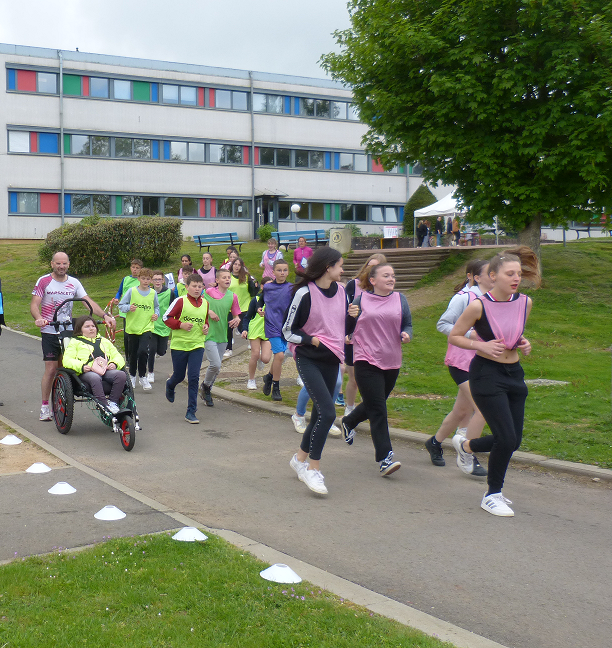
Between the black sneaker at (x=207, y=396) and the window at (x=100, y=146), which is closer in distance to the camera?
the black sneaker at (x=207, y=396)

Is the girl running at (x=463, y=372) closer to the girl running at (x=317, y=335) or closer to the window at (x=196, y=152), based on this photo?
the girl running at (x=317, y=335)

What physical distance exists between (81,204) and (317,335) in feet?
131

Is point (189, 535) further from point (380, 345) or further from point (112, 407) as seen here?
point (112, 407)

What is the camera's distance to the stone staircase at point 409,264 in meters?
A: 23.7

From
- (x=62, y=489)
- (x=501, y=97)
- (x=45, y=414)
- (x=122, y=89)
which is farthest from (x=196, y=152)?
(x=62, y=489)

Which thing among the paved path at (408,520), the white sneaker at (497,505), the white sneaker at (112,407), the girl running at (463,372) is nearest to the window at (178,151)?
the paved path at (408,520)

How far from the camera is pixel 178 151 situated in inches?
1812

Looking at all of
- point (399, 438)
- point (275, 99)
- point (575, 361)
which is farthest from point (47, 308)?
point (275, 99)

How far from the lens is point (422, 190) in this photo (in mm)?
44125

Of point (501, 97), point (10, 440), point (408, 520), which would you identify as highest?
point (501, 97)

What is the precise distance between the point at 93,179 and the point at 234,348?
30.7m

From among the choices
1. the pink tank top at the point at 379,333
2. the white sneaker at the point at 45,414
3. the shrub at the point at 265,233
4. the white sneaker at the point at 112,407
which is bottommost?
the white sneaker at the point at 45,414

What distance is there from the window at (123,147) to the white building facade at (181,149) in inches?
2.3

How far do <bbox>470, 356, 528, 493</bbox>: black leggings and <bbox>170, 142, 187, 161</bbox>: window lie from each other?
42.0 meters
